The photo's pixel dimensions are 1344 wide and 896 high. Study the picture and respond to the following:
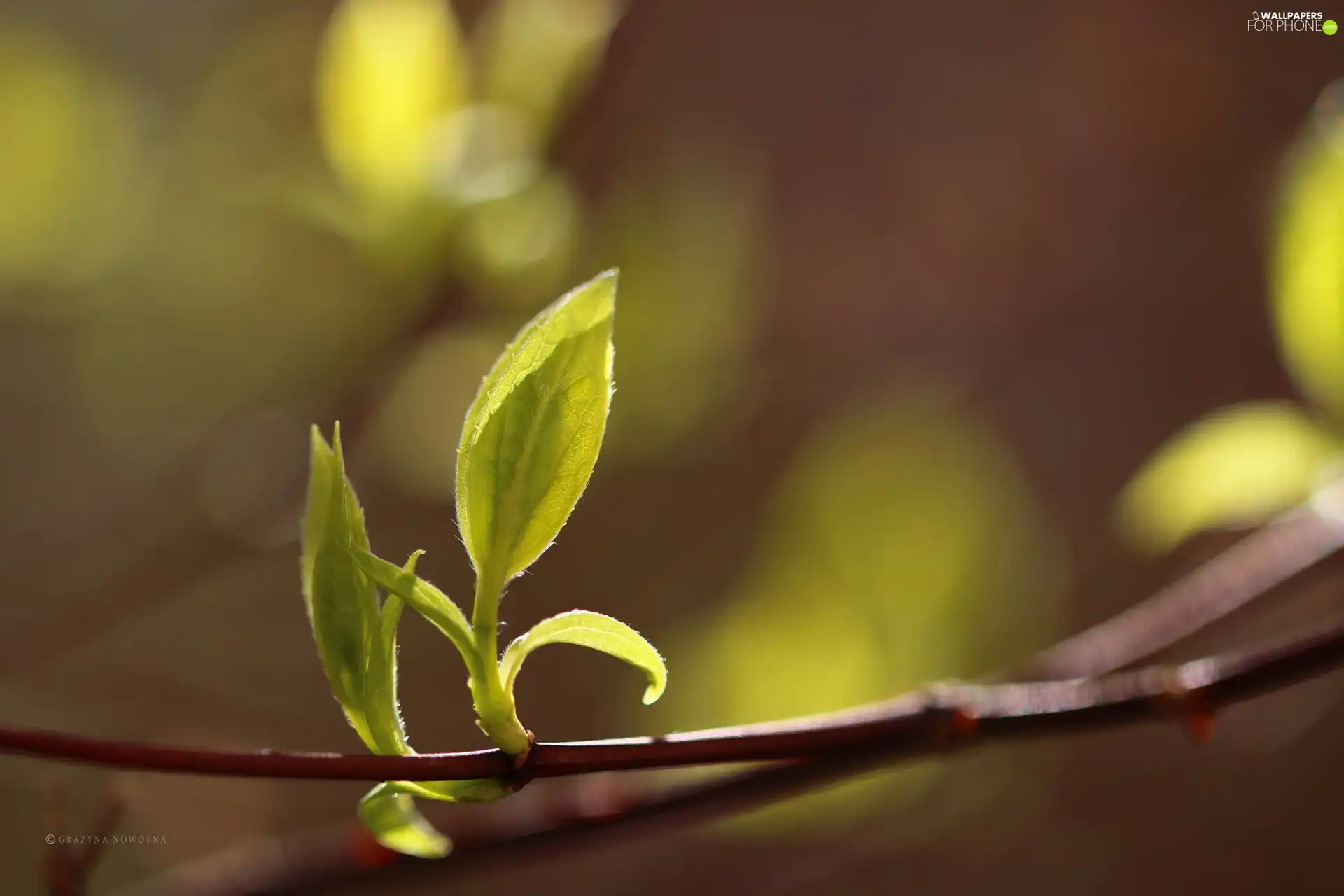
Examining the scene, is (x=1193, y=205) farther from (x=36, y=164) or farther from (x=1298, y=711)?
(x=36, y=164)

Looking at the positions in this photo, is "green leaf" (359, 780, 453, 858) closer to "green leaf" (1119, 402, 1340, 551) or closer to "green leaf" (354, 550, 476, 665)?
"green leaf" (354, 550, 476, 665)

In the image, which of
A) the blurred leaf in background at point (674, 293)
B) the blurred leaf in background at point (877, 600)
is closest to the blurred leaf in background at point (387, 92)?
the blurred leaf in background at point (674, 293)

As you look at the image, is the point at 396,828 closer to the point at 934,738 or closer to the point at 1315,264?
the point at 934,738

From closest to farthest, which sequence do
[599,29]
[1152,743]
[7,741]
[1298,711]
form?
[7,741]
[599,29]
[1298,711]
[1152,743]

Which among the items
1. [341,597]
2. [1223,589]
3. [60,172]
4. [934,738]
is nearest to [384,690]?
[341,597]

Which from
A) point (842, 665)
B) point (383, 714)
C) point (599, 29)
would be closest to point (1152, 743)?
point (842, 665)

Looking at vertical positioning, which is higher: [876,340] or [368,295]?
[876,340]

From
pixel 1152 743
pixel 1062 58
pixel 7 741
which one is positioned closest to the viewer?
pixel 7 741

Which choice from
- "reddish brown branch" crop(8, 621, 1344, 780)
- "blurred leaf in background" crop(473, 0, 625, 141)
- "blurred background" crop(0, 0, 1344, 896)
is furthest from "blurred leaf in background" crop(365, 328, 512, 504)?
"reddish brown branch" crop(8, 621, 1344, 780)
